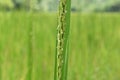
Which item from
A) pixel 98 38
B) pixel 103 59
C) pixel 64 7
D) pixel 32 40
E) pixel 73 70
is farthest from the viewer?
pixel 98 38

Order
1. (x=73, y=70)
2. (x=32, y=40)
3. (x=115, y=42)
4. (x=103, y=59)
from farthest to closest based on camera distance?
(x=115, y=42) < (x=103, y=59) < (x=73, y=70) < (x=32, y=40)

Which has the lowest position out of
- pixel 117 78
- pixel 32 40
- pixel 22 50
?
pixel 117 78

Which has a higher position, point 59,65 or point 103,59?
point 59,65

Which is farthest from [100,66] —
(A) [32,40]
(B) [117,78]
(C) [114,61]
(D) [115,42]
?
(A) [32,40]

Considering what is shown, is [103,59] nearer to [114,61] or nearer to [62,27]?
[114,61]

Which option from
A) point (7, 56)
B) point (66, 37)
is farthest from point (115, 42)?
point (66, 37)

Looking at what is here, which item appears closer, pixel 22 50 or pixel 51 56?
pixel 51 56
